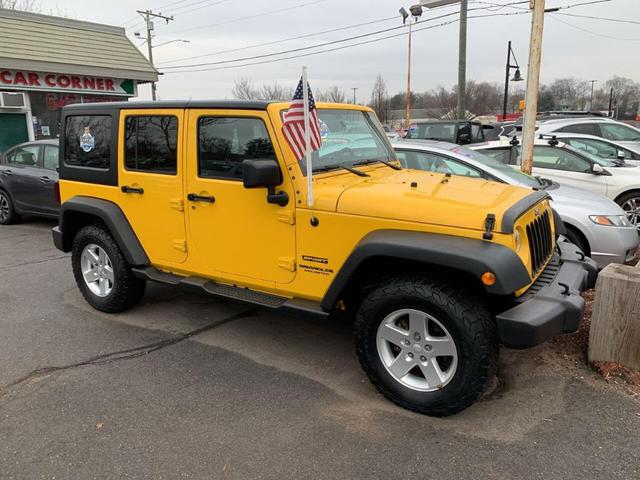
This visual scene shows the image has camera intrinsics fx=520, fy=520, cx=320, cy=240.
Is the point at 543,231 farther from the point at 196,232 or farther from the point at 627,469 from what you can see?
the point at 196,232

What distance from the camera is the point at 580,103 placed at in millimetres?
76875

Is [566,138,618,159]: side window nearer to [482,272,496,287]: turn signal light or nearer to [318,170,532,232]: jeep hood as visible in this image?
[318,170,532,232]: jeep hood

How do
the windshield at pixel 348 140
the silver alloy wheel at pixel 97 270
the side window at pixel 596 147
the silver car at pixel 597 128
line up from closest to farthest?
the windshield at pixel 348 140
the silver alloy wheel at pixel 97 270
the side window at pixel 596 147
the silver car at pixel 597 128

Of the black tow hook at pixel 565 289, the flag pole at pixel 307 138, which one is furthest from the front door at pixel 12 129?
the black tow hook at pixel 565 289

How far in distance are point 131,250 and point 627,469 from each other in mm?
3887

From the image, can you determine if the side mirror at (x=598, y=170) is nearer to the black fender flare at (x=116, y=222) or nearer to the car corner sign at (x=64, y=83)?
the black fender flare at (x=116, y=222)

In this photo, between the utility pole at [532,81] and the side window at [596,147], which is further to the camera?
the side window at [596,147]

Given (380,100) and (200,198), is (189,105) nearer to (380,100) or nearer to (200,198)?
(200,198)

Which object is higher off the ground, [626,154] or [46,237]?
[626,154]

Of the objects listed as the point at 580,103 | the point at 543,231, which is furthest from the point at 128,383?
the point at 580,103

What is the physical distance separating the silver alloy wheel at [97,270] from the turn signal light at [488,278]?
3.50 metres

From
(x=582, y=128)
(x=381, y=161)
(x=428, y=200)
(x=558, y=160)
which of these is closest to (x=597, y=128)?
(x=582, y=128)

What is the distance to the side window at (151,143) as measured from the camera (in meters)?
4.21

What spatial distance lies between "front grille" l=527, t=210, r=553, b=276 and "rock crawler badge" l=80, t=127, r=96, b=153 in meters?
3.85
